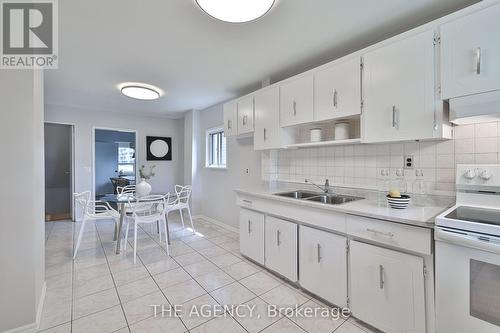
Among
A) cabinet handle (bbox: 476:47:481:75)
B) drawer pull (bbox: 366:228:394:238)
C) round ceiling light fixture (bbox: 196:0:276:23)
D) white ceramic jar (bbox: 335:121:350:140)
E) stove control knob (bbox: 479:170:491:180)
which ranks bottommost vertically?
drawer pull (bbox: 366:228:394:238)

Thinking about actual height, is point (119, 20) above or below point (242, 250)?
above

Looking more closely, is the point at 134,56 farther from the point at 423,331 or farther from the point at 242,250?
the point at 423,331

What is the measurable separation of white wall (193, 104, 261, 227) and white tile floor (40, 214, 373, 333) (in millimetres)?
956

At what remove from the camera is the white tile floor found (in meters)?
1.67

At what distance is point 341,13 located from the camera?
1.73 metres

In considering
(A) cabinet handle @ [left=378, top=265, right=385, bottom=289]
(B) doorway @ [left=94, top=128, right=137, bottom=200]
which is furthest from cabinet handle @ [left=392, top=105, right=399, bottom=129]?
(B) doorway @ [left=94, top=128, right=137, bottom=200]

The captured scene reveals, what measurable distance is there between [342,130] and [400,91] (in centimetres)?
58

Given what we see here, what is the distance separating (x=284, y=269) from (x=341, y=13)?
2.30 metres

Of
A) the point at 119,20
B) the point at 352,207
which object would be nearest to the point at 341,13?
the point at 352,207

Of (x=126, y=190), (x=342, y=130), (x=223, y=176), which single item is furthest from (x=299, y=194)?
(x=126, y=190)

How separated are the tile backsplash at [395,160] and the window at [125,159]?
5.80 meters

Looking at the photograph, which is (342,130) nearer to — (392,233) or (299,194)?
(299,194)

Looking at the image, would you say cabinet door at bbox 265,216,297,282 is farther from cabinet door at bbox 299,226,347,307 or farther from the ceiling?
the ceiling

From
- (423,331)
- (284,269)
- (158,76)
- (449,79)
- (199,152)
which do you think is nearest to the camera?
(423,331)
